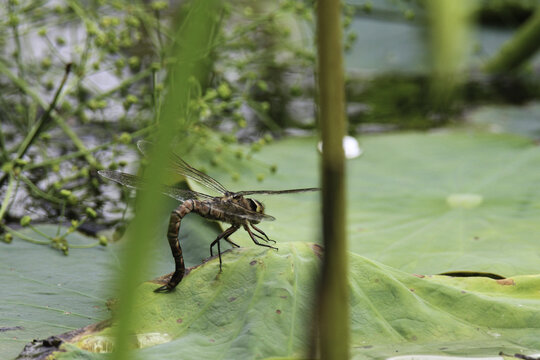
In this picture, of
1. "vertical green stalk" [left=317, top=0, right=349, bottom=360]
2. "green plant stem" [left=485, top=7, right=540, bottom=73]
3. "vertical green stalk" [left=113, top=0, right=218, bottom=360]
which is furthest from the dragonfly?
"green plant stem" [left=485, top=7, right=540, bottom=73]

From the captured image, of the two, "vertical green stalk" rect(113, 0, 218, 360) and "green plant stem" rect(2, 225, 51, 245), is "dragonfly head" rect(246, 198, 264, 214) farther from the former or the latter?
"vertical green stalk" rect(113, 0, 218, 360)

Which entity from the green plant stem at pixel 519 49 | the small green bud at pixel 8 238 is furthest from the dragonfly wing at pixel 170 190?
the green plant stem at pixel 519 49

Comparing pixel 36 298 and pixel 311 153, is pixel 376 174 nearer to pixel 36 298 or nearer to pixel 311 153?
pixel 311 153

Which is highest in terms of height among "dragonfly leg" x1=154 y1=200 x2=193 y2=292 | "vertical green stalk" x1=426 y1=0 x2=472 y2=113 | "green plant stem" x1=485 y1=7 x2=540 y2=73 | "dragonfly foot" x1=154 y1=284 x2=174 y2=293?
"green plant stem" x1=485 y1=7 x2=540 y2=73

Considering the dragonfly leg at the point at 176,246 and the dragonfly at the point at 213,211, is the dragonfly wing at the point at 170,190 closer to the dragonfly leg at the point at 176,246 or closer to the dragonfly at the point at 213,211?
the dragonfly at the point at 213,211

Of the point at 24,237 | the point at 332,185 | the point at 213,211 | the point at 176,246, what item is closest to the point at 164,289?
the point at 176,246

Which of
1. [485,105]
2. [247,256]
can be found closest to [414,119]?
[485,105]
